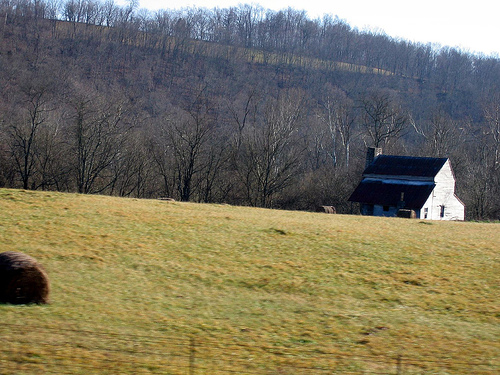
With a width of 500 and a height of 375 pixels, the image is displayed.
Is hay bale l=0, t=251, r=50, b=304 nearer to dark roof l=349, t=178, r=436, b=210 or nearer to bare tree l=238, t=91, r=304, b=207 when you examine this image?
dark roof l=349, t=178, r=436, b=210

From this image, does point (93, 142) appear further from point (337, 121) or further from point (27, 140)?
point (337, 121)

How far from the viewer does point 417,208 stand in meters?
49.8

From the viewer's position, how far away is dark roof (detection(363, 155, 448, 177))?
52.3 m

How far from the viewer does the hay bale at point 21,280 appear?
1085 centimetres

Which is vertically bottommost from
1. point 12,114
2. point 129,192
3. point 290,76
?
point 129,192

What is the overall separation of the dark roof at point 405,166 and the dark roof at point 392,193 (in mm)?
1024

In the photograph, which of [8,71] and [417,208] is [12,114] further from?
[417,208]

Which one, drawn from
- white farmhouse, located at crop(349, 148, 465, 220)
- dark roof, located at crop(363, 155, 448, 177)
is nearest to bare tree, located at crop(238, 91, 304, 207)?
dark roof, located at crop(363, 155, 448, 177)

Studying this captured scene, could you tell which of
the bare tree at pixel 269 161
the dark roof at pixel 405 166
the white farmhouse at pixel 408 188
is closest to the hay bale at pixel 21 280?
the white farmhouse at pixel 408 188

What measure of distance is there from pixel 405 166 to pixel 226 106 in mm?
53912

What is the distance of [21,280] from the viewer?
10945mm

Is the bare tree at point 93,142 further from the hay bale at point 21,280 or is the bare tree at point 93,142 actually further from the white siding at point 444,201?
the hay bale at point 21,280

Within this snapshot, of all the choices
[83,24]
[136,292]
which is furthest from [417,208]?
[83,24]

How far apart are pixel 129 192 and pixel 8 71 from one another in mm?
40473
